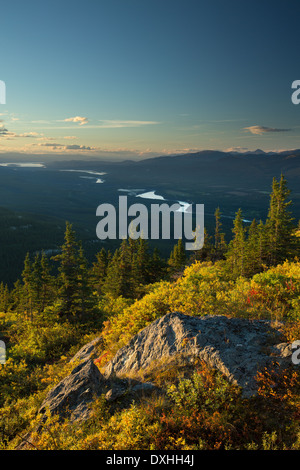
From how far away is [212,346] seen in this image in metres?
5.78

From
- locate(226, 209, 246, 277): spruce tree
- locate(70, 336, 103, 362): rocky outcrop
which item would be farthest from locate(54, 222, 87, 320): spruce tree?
locate(226, 209, 246, 277): spruce tree

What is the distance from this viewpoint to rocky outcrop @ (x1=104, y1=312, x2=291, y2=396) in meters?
5.31

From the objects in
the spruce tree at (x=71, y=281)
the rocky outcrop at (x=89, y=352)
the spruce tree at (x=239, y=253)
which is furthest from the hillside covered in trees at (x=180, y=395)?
the spruce tree at (x=239, y=253)

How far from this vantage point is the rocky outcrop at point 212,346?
17.4ft

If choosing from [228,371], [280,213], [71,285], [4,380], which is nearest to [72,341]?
[4,380]

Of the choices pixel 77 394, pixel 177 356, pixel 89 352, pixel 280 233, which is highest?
pixel 280 233

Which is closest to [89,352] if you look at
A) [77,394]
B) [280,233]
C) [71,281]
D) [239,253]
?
[77,394]

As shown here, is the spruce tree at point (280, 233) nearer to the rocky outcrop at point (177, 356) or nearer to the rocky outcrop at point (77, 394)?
the rocky outcrop at point (177, 356)

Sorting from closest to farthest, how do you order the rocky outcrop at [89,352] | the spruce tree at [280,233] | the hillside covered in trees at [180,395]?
the hillside covered in trees at [180,395] < the rocky outcrop at [89,352] < the spruce tree at [280,233]

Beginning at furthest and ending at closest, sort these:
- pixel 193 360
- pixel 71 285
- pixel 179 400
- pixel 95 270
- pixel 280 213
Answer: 1. pixel 95 270
2. pixel 280 213
3. pixel 71 285
4. pixel 193 360
5. pixel 179 400

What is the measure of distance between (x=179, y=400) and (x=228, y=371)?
1217 millimetres

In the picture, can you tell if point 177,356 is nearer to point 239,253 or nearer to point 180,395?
point 180,395

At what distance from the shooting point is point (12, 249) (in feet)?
625

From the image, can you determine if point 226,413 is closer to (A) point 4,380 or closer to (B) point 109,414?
(B) point 109,414
